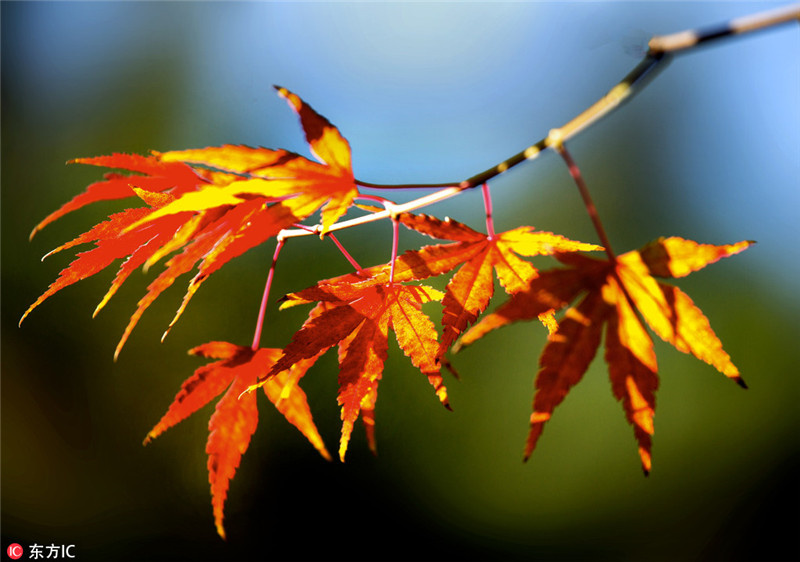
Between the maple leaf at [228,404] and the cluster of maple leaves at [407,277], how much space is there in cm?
14

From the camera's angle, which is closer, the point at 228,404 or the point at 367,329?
the point at 367,329

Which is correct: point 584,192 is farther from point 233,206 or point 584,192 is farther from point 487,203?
point 233,206

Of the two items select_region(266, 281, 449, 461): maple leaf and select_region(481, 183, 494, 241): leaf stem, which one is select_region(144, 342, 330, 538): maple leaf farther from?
select_region(481, 183, 494, 241): leaf stem

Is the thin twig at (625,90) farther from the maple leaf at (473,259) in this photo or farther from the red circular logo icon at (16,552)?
the red circular logo icon at (16,552)

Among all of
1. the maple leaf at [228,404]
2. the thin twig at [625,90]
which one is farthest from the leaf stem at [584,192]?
the maple leaf at [228,404]

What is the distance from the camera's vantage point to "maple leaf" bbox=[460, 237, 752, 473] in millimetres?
509

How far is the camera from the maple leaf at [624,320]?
51cm

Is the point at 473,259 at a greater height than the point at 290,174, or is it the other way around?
the point at 290,174

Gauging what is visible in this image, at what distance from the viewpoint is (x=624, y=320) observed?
1.83 ft

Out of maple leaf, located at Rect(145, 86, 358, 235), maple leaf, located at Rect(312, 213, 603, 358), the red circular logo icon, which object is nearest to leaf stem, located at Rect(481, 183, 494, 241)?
maple leaf, located at Rect(312, 213, 603, 358)

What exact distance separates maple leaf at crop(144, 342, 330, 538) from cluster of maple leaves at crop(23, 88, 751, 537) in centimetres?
14

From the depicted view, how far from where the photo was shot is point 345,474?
5.56m

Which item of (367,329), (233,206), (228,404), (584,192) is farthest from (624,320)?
(228,404)

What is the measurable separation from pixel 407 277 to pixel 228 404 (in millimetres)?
350
